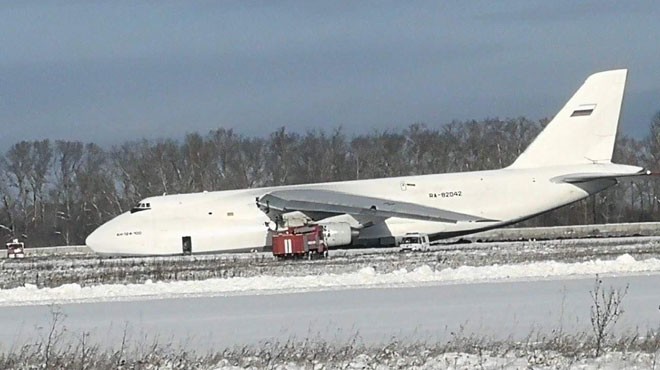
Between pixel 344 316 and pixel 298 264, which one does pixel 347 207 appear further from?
pixel 344 316

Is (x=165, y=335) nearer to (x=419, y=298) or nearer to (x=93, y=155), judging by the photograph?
(x=419, y=298)

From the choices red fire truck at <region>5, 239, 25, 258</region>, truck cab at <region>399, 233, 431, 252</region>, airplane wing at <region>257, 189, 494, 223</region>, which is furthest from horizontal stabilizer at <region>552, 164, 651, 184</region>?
red fire truck at <region>5, 239, 25, 258</region>

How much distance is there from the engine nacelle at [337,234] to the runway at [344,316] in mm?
17267

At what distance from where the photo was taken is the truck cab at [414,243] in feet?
113

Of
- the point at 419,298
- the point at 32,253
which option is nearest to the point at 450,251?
the point at 419,298

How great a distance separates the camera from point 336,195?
119 feet

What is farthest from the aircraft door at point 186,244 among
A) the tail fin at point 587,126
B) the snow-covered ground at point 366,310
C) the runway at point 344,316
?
the runway at point 344,316

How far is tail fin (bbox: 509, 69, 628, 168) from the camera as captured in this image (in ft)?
125

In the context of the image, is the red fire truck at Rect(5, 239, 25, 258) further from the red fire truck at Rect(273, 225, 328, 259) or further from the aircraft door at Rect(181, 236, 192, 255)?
the red fire truck at Rect(273, 225, 328, 259)

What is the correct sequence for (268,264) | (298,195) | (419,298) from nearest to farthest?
(419,298)
(268,264)
(298,195)

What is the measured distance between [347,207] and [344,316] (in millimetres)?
21788

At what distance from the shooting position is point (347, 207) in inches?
1364

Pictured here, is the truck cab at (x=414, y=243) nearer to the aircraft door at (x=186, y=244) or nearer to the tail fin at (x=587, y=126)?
the tail fin at (x=587, y=126)

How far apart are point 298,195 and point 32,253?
20239mm
